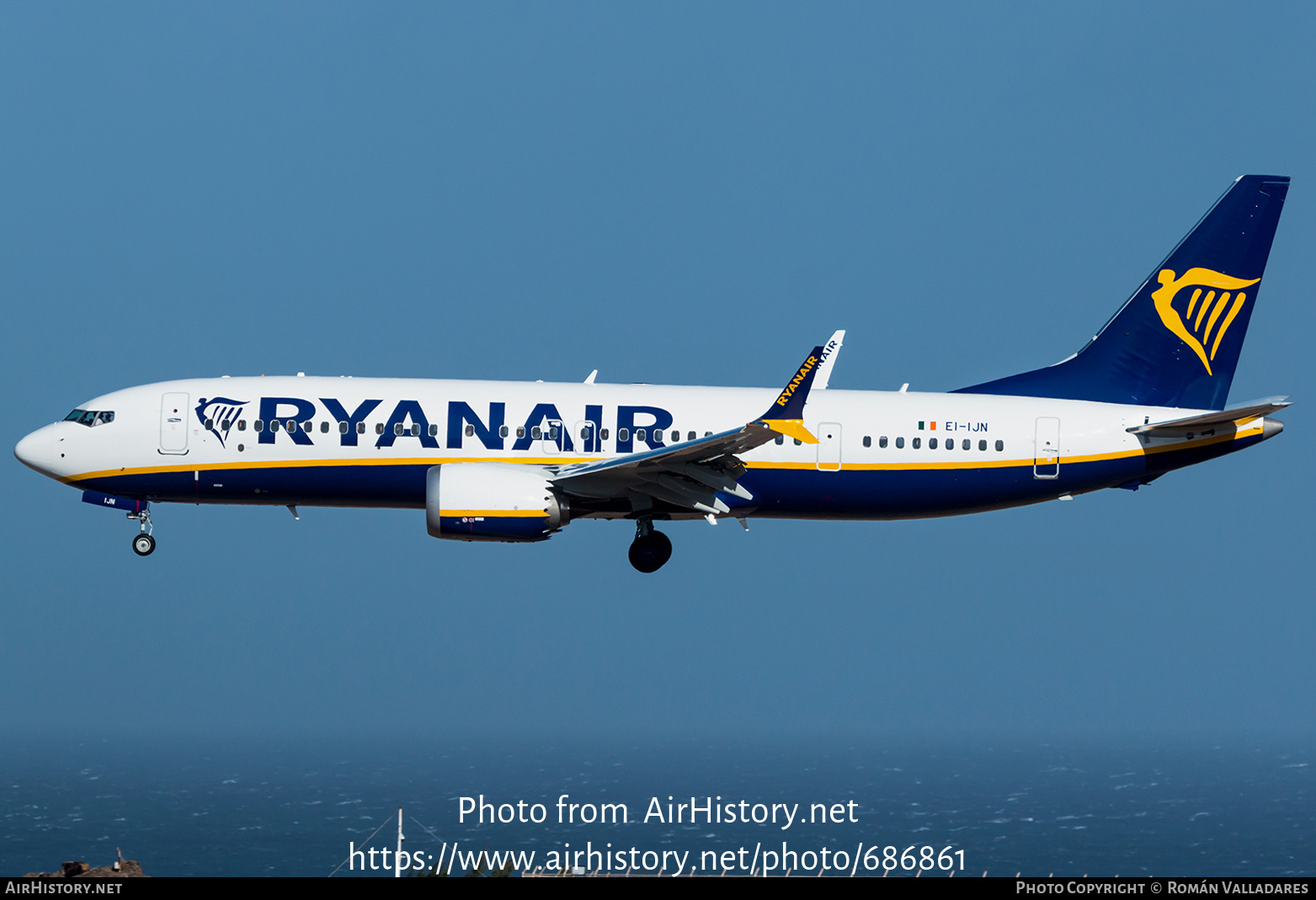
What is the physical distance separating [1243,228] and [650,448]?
56.5 ft

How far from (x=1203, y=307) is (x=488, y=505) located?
1947 centimetres

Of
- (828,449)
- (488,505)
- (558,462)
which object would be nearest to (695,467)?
(558,462)

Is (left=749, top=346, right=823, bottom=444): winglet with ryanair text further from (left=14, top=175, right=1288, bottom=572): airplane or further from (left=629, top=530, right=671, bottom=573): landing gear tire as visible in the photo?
(left=629, top=530, right=671, bottom=573): landing gear tire

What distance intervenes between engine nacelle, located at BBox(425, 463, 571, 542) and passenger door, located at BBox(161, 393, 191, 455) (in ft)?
19.7

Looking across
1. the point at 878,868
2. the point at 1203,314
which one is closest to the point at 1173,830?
the point at 878,868

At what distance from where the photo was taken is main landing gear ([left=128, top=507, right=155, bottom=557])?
98.9 feet

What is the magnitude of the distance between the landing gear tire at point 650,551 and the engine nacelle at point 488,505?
9.78ft

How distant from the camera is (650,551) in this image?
99.8 ft

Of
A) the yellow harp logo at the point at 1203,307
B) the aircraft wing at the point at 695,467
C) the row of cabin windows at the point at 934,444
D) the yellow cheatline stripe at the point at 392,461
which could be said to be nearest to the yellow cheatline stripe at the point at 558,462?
the yellow cheatline stripe at the point at 392,461

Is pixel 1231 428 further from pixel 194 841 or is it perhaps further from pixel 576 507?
pixel 194 841

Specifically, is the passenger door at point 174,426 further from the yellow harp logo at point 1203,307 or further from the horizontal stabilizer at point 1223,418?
the yellow harp logo at point 1203,307

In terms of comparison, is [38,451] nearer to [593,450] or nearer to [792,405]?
[593,450]

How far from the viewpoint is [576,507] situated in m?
29.0

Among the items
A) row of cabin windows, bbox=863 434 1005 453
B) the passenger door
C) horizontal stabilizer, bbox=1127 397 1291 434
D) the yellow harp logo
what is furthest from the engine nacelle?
the yellow harp logo
